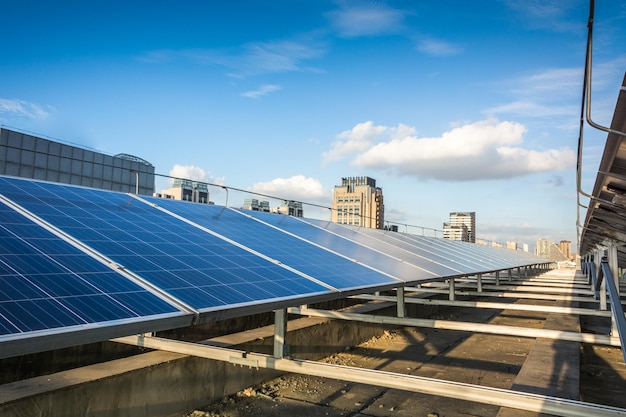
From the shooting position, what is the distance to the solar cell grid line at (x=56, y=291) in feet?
14.7

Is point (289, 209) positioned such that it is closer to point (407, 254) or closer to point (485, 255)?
point (485, 255)

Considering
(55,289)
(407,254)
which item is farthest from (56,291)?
(407,254)

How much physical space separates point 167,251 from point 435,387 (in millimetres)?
5022

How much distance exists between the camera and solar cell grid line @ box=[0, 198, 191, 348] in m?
4.48

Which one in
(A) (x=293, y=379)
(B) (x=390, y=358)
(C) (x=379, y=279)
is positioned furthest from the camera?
(B) (x=390, y=358)

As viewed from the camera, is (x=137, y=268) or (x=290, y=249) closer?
(x=137, y=268)

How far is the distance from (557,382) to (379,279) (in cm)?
512

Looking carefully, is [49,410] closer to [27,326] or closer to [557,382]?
[27,326]

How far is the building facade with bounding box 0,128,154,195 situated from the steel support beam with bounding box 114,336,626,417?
22.6 meters

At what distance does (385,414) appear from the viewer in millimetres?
11375

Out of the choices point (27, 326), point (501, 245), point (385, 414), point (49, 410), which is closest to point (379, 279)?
point (385, 414)

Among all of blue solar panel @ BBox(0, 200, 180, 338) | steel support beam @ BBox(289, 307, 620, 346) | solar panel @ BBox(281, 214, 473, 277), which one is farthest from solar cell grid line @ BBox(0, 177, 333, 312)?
solar panel @ BBox(281, 214, 473, 277)

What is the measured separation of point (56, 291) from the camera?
5254 millimetres

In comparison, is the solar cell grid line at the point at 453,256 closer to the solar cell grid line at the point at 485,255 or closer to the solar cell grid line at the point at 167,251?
the solar cell grid line at the point at 485,255
